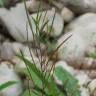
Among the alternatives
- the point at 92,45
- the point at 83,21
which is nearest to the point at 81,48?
the point at 92,45

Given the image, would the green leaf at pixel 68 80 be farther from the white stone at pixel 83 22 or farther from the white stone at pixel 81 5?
the white stone at pixel 81 5

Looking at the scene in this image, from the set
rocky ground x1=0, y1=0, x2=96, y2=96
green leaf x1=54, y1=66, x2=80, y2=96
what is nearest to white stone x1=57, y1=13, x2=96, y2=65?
rocky ground x1=0, y1=0, x2=96, y2=96

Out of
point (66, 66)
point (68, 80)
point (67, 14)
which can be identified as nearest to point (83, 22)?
point (67, 14)

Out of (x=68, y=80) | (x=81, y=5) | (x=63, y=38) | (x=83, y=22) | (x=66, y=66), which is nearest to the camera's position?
(x=68, y=80)

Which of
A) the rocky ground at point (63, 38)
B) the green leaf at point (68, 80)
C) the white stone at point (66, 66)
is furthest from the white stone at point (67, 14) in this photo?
the green leaf at point (68, 80)

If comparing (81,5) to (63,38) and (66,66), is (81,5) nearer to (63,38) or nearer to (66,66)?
(63,38)

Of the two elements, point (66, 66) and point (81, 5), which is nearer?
point (66, 66)
